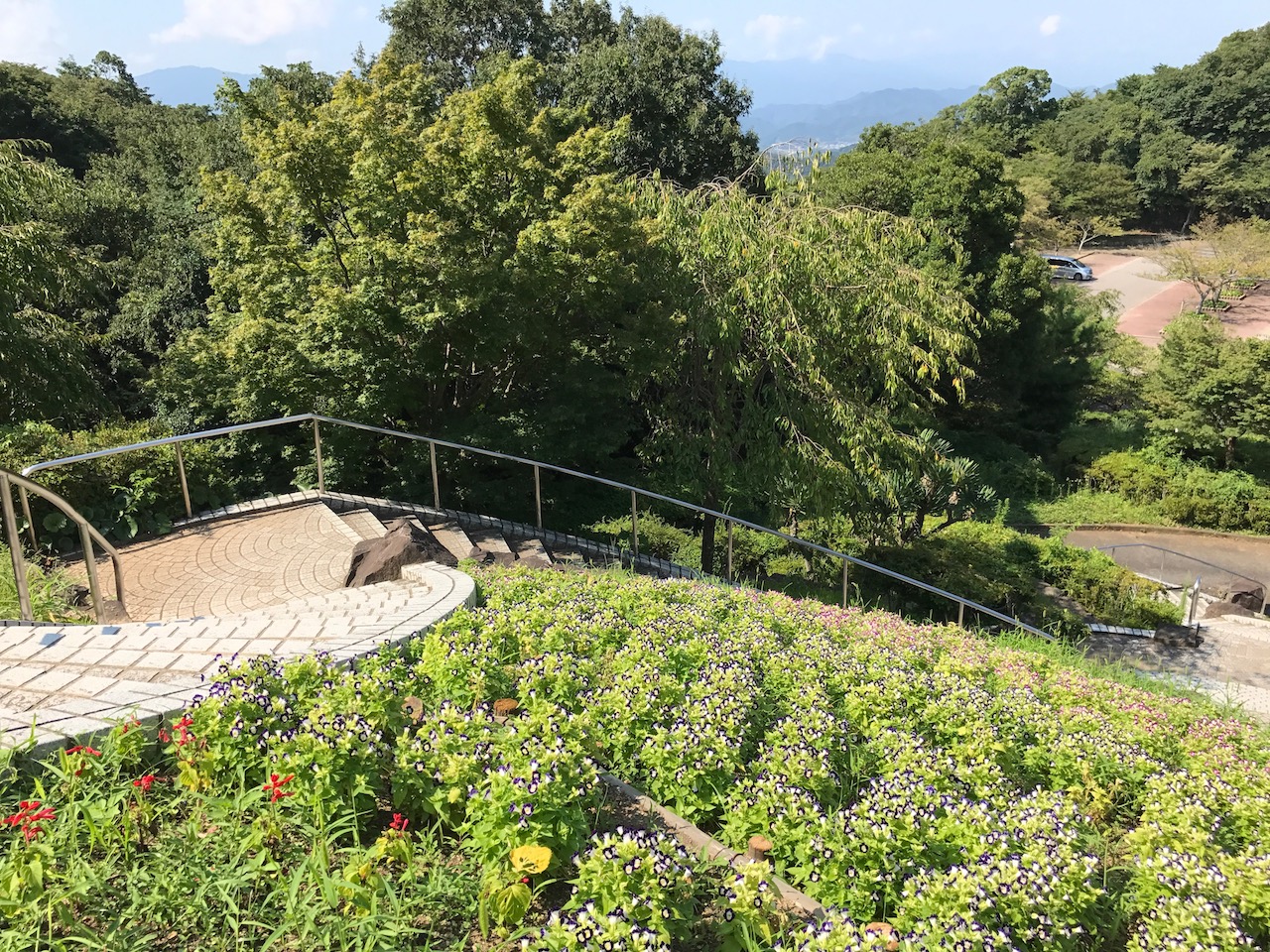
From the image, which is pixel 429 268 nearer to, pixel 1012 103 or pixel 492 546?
Answer: pixel 492 546

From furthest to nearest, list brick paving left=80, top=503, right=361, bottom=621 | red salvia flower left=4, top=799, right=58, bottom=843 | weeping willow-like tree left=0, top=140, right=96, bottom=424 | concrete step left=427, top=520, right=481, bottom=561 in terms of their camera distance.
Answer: weeping willow-like tree left=0, top=140, right=96, bottom=424 < concrete step left=427, top=520, right=481, bottom=561 < brick paving left=80, top=503, right=361, bottom=621 < red salvia flower left=4, top=799, right=58, bottom=843

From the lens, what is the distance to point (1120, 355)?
34000 mm

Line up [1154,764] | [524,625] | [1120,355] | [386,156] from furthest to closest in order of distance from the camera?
1. [1120,355]
2. [386,156]
3. [524,625]
4. [1154,764]

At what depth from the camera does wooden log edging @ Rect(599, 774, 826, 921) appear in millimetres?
3441

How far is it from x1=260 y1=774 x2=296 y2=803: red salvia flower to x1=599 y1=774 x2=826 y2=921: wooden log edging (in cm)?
141

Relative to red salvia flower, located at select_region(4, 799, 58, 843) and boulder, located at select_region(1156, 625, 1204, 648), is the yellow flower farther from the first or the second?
boulder, located at select_region(1156, 625, 1204, 648)

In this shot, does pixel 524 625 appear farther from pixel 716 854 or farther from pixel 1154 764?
pixel 1154 764

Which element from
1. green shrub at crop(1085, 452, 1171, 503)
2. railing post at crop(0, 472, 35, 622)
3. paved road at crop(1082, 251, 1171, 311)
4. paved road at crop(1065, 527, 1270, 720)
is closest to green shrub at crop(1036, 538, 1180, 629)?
paved road at crop(1065, 527, 1270, 720)

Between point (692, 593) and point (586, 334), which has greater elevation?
point (586, 334)

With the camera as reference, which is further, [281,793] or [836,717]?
[836,717]

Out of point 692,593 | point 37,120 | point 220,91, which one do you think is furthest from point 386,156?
point 37,120

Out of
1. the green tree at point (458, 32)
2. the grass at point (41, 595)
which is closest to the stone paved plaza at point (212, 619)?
the grass at point (41, 595)

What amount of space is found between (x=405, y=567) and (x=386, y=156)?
Answer: 6.05 meters

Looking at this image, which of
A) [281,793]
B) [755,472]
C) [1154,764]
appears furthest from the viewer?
[755,472]
